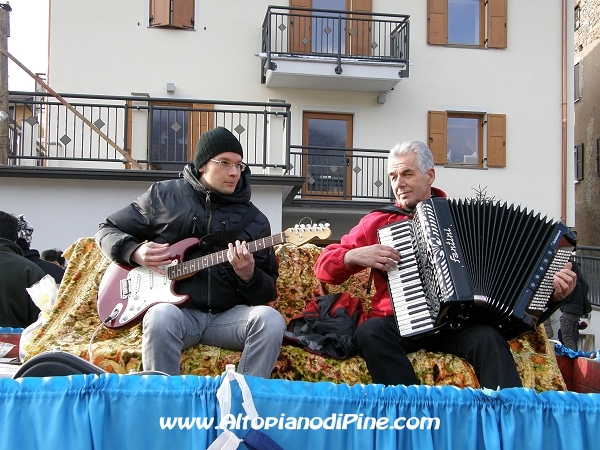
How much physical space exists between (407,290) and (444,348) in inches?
16.4

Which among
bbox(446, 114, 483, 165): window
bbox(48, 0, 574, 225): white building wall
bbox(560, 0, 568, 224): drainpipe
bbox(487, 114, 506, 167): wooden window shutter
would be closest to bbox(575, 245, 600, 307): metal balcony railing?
bbox(560, 0, 568, 224): drainpipe

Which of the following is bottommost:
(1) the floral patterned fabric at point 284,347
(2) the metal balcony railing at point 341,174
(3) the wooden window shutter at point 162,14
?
(1) the floral patterned fabric at point 284,347

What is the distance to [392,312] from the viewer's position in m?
2.97

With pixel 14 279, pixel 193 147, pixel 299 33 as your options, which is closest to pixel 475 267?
pixel 14 279

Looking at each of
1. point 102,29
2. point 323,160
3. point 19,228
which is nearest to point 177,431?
point 19,228

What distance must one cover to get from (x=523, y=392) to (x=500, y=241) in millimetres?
965

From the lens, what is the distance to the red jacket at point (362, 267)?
3070 millimetres

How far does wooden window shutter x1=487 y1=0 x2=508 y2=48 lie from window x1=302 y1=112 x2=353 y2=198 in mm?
3552

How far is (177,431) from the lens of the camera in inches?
67.8

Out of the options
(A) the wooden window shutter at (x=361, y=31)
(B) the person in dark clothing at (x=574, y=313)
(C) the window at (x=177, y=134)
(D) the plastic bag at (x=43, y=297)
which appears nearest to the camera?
(D) the plastic bag at (x=43, y=297)

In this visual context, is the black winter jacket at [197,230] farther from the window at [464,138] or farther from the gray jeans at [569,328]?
the window at [464,138]

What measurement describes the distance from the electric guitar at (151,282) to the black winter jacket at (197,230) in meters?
0.06

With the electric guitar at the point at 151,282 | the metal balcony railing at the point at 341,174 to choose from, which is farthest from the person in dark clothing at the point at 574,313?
the electric guitar at the point at 151,282

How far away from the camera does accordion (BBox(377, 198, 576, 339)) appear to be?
2619mm
